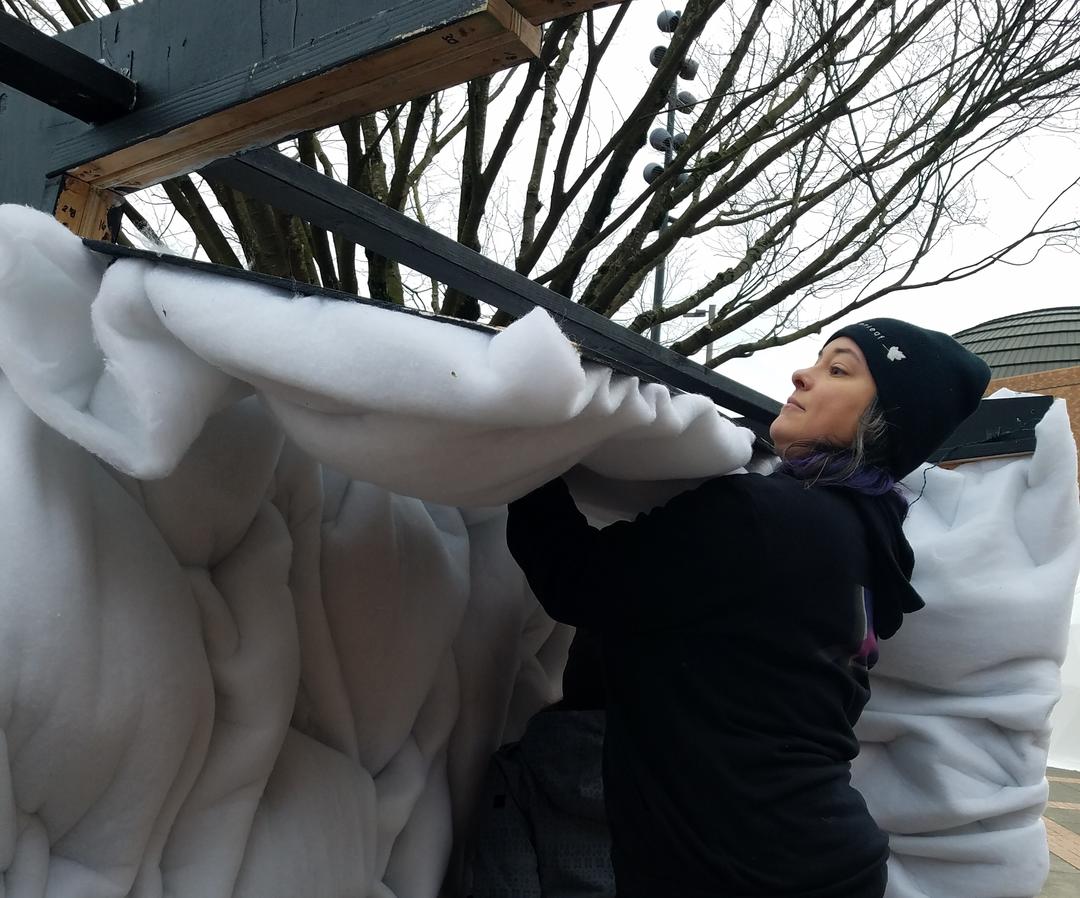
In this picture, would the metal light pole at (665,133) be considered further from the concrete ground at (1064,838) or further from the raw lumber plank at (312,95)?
the concrete ground at (1064,838)

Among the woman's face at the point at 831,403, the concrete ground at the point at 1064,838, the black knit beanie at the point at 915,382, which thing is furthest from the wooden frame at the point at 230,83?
the concrete ground at the point at 1064,838

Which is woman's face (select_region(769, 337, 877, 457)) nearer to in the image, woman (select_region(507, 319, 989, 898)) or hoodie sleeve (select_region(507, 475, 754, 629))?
woman (select_region(507, 319, 989, 898))

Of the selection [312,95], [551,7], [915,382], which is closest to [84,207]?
[312,95]

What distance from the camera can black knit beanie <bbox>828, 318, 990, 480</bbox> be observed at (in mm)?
1678

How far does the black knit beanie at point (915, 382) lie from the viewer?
1678 mm

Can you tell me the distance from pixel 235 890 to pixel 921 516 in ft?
5.95

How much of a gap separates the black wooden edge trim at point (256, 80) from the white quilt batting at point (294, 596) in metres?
0.38

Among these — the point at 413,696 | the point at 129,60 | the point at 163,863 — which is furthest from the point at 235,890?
the point at 129,60

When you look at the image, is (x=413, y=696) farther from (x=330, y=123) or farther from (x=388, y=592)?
(x=330, y=123)

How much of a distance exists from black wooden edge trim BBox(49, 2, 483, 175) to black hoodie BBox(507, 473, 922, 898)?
0.67 metres

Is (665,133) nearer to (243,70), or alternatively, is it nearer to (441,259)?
(441,259)

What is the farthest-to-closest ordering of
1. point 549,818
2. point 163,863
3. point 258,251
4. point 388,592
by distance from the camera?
1. point 258,251
2. point 549,818
3. point 388,592
4. point 163,863

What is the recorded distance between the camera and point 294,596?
1515 mm

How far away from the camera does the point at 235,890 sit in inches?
54.1
